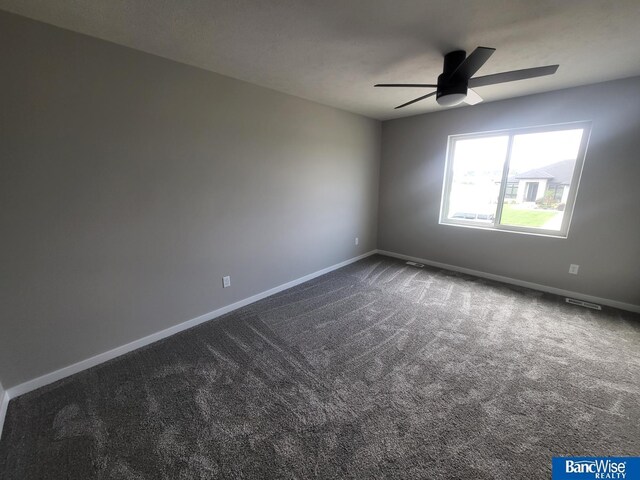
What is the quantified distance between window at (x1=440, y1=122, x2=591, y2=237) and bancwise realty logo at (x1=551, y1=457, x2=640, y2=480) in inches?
104

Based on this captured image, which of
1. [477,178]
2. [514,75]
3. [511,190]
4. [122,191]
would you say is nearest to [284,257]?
[122,191]

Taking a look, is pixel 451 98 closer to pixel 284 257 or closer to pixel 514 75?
pixel 514 75

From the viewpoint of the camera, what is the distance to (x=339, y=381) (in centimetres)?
185

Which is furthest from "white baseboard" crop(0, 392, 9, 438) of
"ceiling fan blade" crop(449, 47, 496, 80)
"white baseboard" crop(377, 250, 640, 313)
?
"white baseboard" crop(377, 250, 640, 313)

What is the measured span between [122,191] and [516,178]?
454cm

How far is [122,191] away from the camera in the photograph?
77.8 inches

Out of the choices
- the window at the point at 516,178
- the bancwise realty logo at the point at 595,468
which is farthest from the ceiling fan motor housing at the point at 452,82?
the bancwise realty logo at the point at 595,468

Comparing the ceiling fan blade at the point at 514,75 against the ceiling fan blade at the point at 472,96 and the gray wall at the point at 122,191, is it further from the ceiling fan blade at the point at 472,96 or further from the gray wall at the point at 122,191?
the gray wall at the point at 122,191

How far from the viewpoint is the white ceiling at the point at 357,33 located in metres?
1.46

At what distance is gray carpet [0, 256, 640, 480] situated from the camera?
1.32 meters

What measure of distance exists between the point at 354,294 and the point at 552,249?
2589 millimetres

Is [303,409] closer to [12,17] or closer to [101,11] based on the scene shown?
[101,11]

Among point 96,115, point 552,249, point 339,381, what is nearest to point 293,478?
point 339,381

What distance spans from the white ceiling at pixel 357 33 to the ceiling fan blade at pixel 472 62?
8.1 inches
